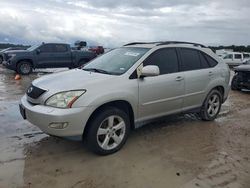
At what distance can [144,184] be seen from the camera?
3.77m

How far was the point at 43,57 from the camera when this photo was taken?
16.5 m

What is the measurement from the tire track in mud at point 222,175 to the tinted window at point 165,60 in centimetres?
179

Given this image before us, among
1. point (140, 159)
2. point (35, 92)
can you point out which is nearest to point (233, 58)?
point (140, 159)

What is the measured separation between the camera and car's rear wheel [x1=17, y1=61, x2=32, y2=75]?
1596 centimetres

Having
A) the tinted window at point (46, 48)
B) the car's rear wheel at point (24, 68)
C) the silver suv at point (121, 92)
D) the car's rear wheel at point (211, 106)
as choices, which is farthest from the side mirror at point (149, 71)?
the tinted window at point (46, 48)

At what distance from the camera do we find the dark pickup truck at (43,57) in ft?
52.3

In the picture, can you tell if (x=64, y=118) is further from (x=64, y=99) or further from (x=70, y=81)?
(x=70, y=81)

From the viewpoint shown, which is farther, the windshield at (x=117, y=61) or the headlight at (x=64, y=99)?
the windshield at (x=117, y=61)

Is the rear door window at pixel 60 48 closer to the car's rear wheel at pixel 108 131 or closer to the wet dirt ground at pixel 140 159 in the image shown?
the wet dirt ground at pixel 140 159

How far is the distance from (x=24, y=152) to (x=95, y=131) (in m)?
1.23

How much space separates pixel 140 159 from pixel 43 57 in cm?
1326

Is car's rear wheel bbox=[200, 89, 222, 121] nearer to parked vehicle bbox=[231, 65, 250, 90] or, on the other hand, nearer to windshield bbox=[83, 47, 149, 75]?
windshield bbox=[83, 47, 149, 75]

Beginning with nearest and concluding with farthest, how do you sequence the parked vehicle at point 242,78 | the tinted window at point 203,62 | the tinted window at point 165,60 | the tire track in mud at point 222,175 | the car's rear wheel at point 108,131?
the tire track in mud at point 222,175
the car's rear wheel at point 108,131
the tinted window at point 165,60
the tinted window at point 203,62
the parked vehicle at point 242,78

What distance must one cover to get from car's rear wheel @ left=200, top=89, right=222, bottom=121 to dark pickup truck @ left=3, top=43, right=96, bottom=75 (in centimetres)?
1191
